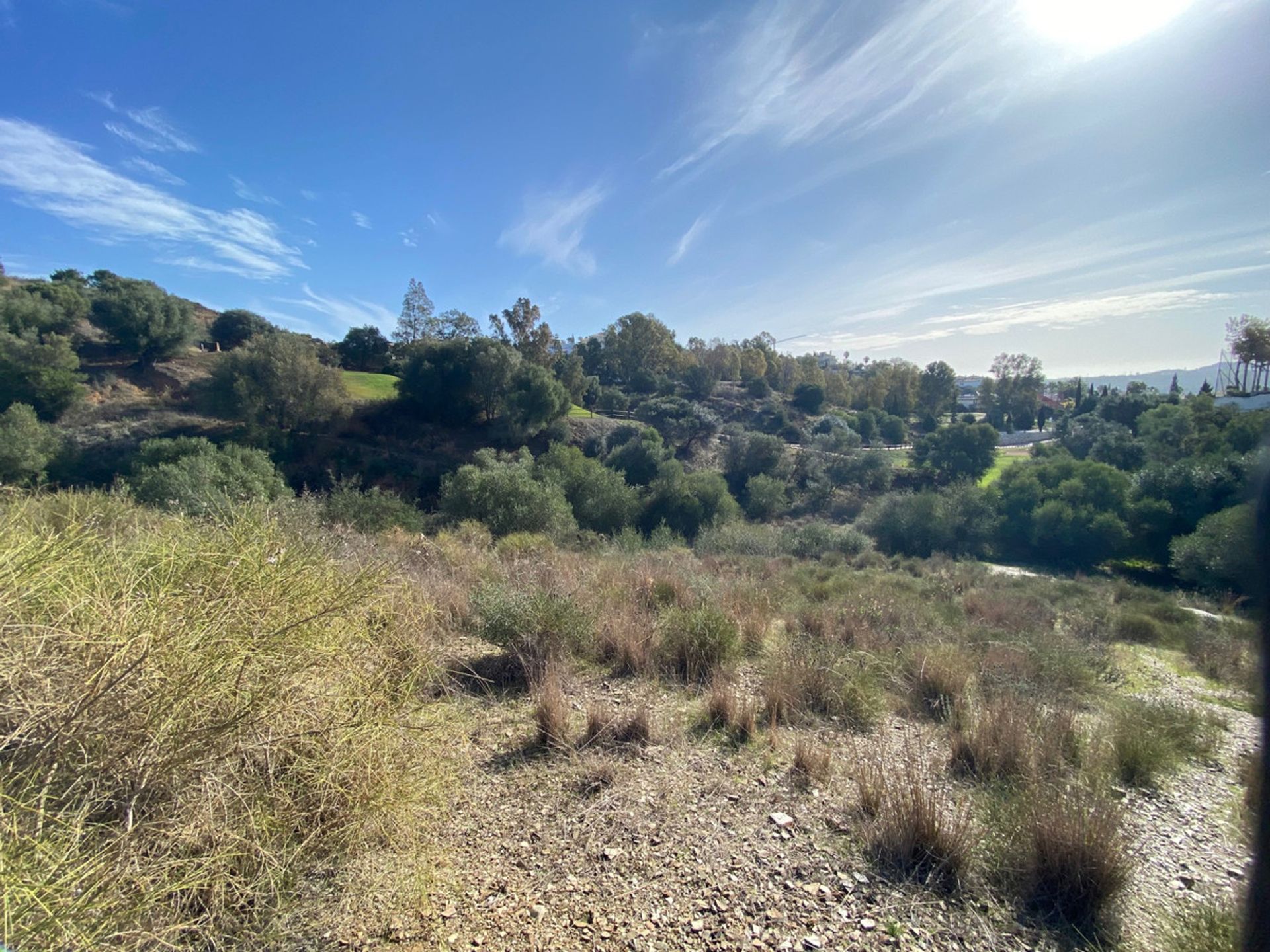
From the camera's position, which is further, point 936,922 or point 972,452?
point 972,452

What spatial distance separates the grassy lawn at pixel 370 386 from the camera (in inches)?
1270

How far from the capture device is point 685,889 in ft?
7.55

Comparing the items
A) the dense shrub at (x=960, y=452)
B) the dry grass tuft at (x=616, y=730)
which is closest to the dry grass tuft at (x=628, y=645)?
the dry grass tuft at (x=616, y=730)

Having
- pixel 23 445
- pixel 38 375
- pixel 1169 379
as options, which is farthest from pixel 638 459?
pixel 1169 379

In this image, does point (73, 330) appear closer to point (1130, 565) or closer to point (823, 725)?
point (823, 725)

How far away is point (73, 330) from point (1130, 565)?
56.6 m

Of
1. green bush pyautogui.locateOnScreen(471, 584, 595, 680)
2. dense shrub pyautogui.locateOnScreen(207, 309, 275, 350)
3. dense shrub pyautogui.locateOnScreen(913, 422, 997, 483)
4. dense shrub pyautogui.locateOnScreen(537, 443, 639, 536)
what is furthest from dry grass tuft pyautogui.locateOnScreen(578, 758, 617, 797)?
dense shrub pyautogui.locateOnScreen(207, 309, 275, 350)

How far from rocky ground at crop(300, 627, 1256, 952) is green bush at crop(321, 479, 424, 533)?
39.9 feet

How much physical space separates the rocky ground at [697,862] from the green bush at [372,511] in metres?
12.2

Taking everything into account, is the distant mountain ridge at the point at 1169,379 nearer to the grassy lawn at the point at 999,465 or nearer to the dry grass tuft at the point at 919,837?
the grassy lawn at the point at 999,465

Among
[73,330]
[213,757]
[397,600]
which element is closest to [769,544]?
[397,600]

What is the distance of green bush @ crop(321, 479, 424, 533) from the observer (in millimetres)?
14266

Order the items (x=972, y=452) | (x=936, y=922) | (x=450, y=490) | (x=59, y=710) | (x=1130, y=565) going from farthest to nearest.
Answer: (x=972, y=452)
(x=1130, y=565)
(x=450, y=490)
(x=936, y=922)
(x=59, y=710)

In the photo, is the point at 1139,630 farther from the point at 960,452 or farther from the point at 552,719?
the point at 960,452
